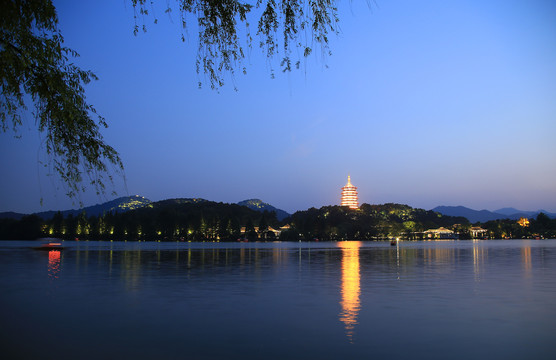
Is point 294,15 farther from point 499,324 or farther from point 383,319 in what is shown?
point 499,324

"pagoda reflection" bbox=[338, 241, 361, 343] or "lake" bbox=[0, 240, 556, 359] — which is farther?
"pagoda reflection" bbox=[338, 241, 361, 343]

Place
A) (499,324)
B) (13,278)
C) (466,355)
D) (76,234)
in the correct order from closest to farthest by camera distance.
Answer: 1. (466,355)
2. (499,324)
3. (13,278)
4. (76,234)

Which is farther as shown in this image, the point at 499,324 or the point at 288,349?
the point at 499,324

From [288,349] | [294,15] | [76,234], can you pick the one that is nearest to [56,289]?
[288,349]

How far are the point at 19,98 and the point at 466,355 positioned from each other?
11.3 meters

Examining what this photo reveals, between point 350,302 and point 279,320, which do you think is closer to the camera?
point 279,320

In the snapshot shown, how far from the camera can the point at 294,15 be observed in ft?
25.9

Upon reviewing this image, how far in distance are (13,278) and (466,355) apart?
2852 cm

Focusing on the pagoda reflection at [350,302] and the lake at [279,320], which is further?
the pagoda reflection at [350,302]

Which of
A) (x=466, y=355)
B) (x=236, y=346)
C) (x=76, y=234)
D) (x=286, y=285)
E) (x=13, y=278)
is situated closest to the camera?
(x=466, y=355)

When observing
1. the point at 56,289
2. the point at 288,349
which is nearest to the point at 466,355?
the point at 288,349

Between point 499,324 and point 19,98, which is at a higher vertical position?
point 19,98

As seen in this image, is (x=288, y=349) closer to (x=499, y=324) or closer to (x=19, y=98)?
(x=499, y=324)

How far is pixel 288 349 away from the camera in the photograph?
11.8 m
